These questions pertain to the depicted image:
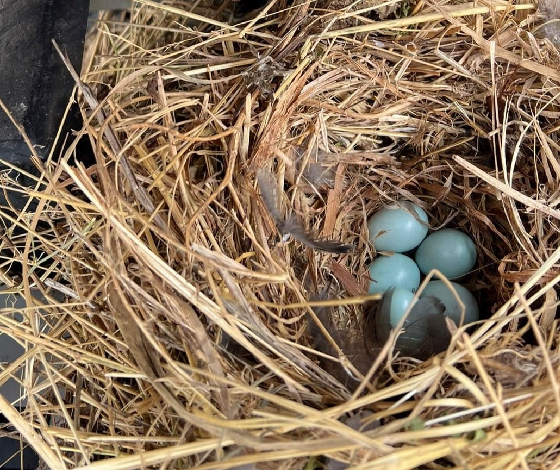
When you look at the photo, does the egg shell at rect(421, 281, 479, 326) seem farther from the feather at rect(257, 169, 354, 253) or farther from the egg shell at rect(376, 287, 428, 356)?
the feather at rect(257, 169, 354, 253)

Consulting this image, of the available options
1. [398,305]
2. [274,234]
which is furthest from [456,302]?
[274,234]

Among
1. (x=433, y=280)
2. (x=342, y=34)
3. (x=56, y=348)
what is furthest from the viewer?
(x=433, y=280)

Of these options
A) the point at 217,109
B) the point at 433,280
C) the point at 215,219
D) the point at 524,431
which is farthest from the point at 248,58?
the point at 524,431

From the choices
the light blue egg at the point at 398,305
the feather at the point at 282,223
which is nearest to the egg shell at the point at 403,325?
the light blue egg at the point at 398,305

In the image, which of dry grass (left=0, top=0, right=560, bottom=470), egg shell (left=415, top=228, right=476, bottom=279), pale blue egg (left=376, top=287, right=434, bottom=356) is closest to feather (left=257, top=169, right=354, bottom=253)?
dry grass (left=0, top=0, right=560, bottom=470)

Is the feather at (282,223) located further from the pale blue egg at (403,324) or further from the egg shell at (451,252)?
the egg shell at (451,252)

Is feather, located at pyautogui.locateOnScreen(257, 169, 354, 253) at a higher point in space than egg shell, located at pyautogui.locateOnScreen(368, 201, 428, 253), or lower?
higher

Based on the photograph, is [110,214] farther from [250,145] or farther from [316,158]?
[316,158]
